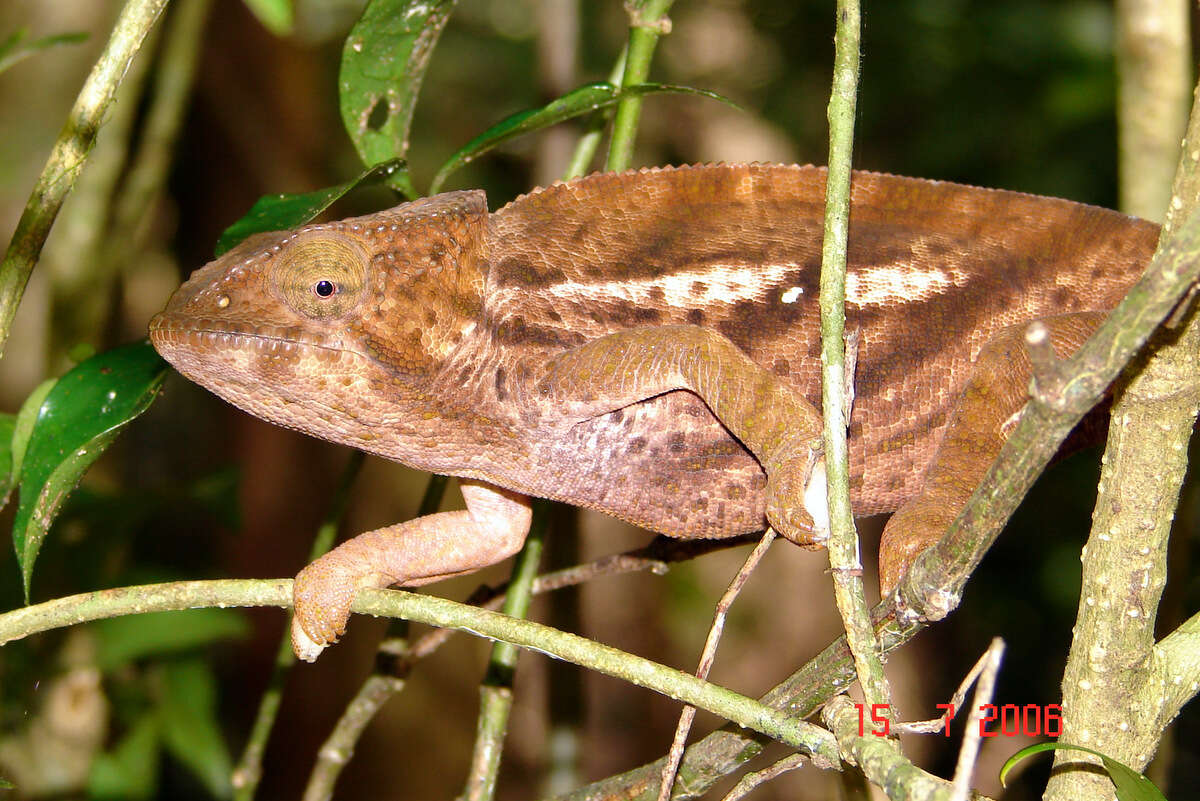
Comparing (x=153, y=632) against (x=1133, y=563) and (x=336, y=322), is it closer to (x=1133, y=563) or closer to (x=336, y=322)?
(x=336, y=322)

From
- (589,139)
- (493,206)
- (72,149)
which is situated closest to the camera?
(72,149)

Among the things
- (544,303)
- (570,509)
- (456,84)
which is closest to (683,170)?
(544,303)

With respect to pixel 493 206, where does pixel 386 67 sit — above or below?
below

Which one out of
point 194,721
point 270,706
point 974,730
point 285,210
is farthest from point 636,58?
point 194,721

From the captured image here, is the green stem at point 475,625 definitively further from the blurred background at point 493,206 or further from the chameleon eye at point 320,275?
the blurred background at point 493,206

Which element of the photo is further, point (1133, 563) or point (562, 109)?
point (562, 109)

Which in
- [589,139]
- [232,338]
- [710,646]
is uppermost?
[589,139]

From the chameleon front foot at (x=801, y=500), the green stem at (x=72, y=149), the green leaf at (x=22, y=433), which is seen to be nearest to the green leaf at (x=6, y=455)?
the green leaf at (x=22, y=433)
